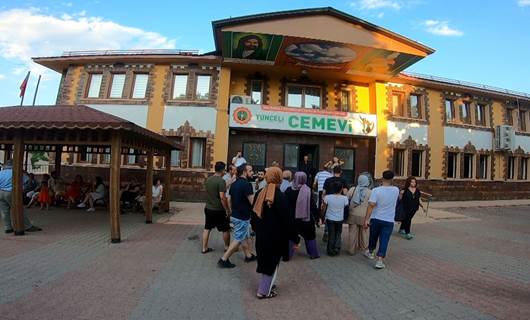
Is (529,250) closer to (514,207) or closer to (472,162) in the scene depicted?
(514,207)

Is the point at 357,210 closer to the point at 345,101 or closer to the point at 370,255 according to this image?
the point at 370,255

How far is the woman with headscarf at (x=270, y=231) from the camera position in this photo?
4320 millimetres

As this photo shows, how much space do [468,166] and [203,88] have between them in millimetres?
15396

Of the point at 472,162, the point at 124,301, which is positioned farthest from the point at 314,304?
the point at 472,162

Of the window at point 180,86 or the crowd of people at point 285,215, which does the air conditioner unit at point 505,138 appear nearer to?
the crowd of people at point 285,215

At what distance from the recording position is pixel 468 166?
19.8m

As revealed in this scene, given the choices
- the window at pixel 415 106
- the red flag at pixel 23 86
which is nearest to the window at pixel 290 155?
the window at pixel 415 106

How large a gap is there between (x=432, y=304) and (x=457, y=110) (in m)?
17.9

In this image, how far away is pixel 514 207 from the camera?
17.2 metres

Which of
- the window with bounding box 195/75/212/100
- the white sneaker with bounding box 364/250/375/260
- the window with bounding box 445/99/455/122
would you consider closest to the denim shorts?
the white sneaker with bounding box 364/250/375/260

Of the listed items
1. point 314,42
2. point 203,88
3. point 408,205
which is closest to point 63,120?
point 408,205

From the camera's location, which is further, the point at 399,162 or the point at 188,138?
the point at 399,162

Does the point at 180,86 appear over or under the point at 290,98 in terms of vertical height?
over

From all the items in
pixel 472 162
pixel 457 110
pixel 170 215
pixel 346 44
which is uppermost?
pixel 346 44
